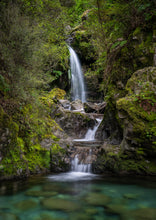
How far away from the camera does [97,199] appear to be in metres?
3.36

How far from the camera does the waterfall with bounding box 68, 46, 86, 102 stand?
16.3 meters

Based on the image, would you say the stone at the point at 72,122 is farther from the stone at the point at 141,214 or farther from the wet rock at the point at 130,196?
the stone at the point at 141,214

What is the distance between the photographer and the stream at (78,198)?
2.73 m

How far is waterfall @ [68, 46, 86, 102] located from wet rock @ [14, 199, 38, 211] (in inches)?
513

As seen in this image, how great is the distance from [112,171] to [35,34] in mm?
4807

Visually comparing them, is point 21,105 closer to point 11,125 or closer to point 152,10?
point 11,125

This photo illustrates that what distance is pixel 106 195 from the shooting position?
3561 mm

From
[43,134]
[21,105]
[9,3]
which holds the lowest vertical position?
[43,134]

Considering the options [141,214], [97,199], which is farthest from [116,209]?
[97,199]

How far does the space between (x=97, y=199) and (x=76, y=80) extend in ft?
46.8

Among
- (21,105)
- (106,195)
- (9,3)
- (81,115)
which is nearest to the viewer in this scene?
(106,195)

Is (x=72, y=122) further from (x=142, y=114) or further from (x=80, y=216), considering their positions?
(x=80, y=216)

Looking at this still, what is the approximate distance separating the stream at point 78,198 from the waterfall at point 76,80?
1201cm

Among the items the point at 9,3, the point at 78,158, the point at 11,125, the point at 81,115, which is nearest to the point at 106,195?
the point at 78,158
